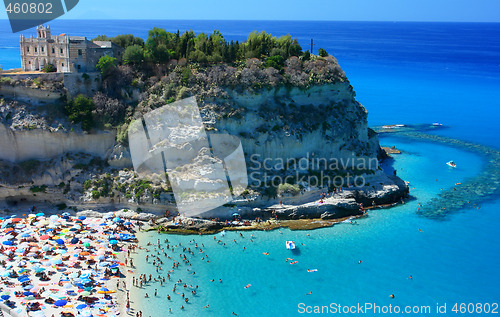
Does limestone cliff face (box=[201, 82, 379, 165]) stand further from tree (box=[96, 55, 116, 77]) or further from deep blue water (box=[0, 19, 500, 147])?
deep blue water (box=[0, 19, 500, 147])

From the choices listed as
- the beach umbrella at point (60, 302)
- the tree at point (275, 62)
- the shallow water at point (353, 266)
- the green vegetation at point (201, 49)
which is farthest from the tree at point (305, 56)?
the beach umbrella at point (60, 302)

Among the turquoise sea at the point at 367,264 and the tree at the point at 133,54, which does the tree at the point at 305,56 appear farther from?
the tree at the point at 133,54

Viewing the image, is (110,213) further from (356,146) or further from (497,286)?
(497,286)

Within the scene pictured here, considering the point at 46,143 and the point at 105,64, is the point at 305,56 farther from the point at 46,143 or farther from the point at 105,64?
the point at 46,143

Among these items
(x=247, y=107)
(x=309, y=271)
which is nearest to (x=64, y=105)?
(x=247, y=107)

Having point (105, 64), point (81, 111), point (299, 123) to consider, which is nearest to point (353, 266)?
point (299, 123)

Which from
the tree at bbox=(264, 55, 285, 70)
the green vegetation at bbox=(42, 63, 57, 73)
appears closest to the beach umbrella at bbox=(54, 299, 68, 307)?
the green vegetation at bbox=(42, 63, 57, 73)
